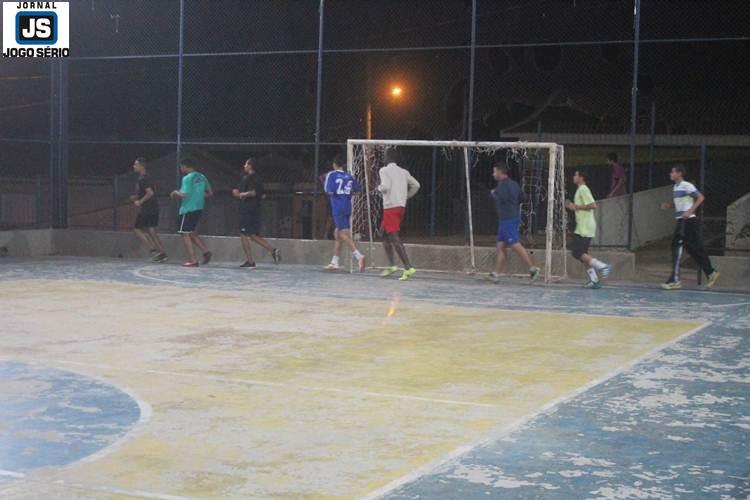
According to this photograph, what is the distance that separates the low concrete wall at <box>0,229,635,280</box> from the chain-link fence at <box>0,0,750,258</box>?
10.8 meters

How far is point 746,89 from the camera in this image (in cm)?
4425

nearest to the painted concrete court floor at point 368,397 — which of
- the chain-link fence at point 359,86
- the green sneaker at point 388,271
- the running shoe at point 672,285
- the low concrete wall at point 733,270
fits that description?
the running shoe at point 672,285

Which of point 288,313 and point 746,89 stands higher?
point 746,89

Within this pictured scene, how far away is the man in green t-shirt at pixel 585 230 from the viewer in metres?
17.6

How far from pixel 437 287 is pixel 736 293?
4.68m

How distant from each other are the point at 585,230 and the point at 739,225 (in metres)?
4.91

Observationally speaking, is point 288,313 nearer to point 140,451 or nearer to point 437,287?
point 437,287

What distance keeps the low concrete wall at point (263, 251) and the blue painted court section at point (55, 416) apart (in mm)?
11277

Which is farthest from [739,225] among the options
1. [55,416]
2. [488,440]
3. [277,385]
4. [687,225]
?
[55,416]

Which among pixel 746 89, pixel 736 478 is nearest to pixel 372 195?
pixel 736 478

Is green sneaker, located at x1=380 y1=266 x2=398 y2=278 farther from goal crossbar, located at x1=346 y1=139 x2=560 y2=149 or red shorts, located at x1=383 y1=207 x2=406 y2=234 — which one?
goal crossbar, located at x1=346 y1=139 x2=560 y2=149

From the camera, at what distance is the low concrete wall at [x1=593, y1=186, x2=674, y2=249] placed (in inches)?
853

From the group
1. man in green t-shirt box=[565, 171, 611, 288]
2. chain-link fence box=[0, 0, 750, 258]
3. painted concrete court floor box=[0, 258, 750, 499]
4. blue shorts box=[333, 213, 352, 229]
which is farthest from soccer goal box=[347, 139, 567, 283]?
chain-link fence box=[0, 0, 750, 258]

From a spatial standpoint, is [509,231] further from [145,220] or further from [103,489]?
[103,489]
